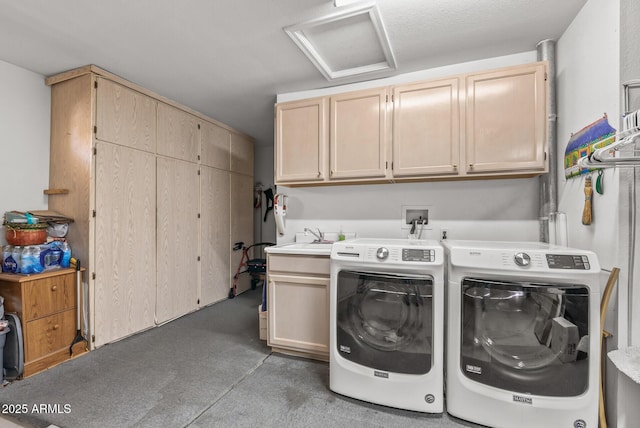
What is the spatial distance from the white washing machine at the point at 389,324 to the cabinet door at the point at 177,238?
2202mm

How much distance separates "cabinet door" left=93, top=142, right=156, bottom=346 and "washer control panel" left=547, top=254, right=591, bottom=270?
10.8ft

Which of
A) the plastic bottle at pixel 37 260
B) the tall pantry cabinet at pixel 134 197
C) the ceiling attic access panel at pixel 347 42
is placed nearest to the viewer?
the ceiling attic access panel at pixel 347 42

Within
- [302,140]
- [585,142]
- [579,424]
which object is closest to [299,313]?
[302,140]

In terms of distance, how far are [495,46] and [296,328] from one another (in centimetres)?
268

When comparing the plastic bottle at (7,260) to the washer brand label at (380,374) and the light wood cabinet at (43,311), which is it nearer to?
the light wood cabinet at (43,311)

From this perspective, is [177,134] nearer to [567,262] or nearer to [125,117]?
[125,117]

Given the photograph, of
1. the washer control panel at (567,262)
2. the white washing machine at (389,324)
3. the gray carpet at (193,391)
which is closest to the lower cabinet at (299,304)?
the gray carpet at (193,391)

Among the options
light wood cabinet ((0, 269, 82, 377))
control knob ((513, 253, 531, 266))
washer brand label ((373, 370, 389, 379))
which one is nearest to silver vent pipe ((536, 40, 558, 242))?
control knob ((513, 253, 531, 266))

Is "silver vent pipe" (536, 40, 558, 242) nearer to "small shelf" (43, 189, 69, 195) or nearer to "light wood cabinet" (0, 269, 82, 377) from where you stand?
"light wood cabinet" (0, 269, 82, 377)

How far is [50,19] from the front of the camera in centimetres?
192

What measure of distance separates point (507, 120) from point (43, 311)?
149 inches

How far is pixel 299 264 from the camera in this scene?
2305mm

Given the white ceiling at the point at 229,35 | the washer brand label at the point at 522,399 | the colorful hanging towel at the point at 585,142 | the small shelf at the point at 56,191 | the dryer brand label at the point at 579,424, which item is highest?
the white ceiling at the point at 229,35

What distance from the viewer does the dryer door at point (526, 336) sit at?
4.67 ft
